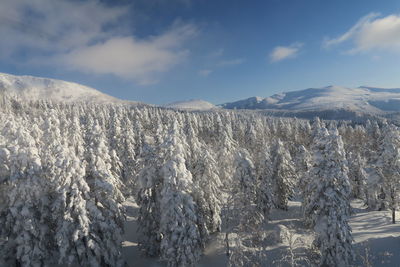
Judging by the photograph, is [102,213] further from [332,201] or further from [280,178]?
[280,178]

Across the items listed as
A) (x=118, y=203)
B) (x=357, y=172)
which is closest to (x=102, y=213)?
(x=118, y=203)

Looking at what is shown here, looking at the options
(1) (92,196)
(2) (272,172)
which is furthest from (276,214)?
(1) (92,196)

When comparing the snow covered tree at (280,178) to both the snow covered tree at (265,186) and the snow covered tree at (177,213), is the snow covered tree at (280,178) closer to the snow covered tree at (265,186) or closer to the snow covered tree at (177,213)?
the snow covered tree at (265,186)

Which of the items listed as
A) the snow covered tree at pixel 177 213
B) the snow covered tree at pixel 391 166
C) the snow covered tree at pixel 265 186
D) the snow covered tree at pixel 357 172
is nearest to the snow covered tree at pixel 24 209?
the snow covered tree at pixel 177 213

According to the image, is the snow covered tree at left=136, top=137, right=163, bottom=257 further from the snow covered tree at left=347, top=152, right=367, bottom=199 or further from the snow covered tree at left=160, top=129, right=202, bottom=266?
the snow covered tree at left=347, top=152, right=367, bottom=199

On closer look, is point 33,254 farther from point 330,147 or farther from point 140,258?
point 330,147

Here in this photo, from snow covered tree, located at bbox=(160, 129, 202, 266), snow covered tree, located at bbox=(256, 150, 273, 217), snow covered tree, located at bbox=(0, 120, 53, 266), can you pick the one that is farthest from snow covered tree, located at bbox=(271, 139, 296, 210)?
snow covered tree, located at bbox=(0, 120, 53, 266)
